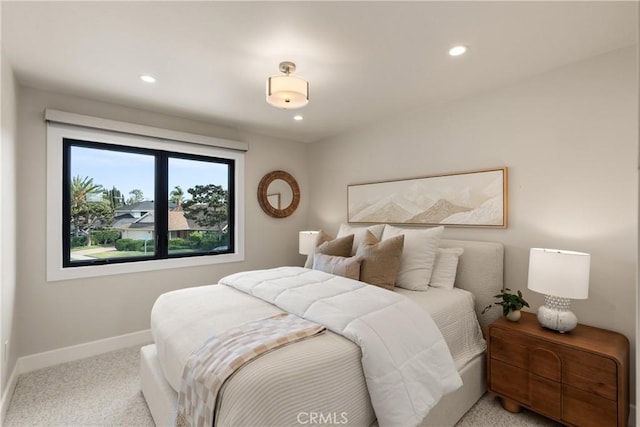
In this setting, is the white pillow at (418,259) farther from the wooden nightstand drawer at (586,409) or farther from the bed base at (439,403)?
the wooden nightstand drawer at (586,409)

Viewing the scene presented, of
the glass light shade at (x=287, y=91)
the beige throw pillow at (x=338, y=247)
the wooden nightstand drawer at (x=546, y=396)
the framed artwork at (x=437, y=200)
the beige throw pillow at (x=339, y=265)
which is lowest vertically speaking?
the wooden nightstand drawer at (x=546, y=396)

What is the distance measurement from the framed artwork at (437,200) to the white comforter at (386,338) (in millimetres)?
1246

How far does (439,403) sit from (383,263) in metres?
0.95

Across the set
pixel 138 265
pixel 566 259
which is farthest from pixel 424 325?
pixel 138 265

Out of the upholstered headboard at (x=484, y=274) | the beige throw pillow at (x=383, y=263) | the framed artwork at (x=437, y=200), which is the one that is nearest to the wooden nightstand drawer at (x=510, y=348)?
the upholstered headboard at (x=484, y=274)

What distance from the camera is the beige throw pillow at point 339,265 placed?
231 centimetres

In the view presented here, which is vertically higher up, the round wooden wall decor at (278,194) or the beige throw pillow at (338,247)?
the round wooden wall decor at (278,194)

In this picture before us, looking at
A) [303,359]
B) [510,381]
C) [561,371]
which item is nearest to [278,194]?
[303,359]

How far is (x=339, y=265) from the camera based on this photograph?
239cm

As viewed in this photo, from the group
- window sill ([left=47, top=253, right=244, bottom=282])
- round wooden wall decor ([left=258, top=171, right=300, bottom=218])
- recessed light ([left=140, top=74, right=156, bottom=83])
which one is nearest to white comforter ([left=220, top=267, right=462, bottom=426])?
window sill ([left=47, top=253, right=244, bottom=282])

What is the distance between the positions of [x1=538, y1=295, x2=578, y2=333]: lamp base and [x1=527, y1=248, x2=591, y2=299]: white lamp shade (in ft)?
0.53

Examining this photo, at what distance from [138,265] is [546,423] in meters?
3.60

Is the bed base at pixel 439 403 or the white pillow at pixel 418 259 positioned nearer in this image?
the bed base at pixel 439 403

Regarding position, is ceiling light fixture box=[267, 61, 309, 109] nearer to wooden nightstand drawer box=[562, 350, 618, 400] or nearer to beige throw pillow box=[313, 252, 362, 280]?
beige throw pillow box=[313, 252, 362, 280]
